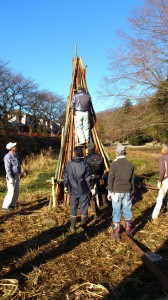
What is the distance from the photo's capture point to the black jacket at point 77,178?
5.38 meters

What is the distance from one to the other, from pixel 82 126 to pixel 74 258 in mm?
3801

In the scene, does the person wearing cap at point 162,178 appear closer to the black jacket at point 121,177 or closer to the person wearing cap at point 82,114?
the black jacket at point 121,177

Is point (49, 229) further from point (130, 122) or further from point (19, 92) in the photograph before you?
point (19, 92)

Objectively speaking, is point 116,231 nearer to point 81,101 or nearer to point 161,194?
point 161,194

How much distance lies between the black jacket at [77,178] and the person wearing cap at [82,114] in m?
1.94

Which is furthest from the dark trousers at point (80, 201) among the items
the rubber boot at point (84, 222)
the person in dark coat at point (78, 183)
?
the rubber boot at point (84, 222)

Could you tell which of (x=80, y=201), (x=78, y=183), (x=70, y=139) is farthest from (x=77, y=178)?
(x=70, y=139)

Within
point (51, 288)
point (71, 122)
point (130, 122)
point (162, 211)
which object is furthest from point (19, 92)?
point (51, 288)

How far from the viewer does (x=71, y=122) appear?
25.1 feet

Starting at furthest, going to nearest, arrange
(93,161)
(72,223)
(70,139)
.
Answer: (70,139) → (93,161) → (72,223)

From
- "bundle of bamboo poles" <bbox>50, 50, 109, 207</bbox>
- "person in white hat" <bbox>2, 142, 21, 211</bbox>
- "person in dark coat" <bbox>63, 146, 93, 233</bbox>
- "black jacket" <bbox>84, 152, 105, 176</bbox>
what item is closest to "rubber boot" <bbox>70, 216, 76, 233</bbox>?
"person in dark coat" <bbox>63, 146, 93, 233</bbox>

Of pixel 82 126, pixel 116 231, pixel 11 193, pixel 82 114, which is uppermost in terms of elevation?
pixel 82 114

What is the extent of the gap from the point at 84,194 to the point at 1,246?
1.72 metres

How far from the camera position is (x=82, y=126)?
7.41 m
